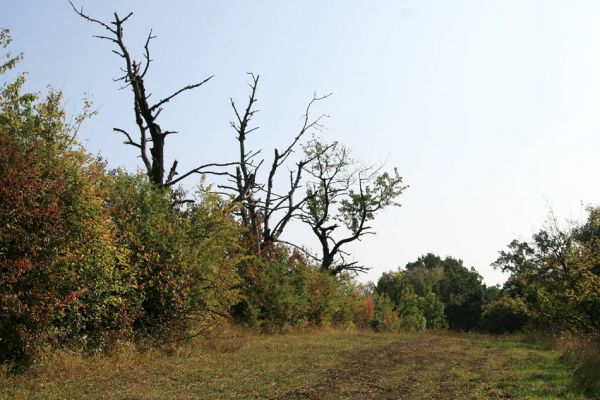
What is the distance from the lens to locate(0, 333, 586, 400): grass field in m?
10.1

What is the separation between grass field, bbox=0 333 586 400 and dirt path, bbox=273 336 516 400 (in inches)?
0.8

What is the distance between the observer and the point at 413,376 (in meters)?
12.8

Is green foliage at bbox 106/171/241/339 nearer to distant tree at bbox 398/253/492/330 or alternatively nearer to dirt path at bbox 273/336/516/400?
dirt path at bbox 273/336/516/400

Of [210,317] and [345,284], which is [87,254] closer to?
[210,317]

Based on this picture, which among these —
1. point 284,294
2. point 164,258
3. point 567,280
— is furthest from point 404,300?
point 164,258

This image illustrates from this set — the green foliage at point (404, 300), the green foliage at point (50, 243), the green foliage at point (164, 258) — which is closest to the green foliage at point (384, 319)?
the green foliage at point (404, 300)

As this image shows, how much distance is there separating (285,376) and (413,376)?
2.90 meters

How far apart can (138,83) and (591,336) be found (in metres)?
18.7

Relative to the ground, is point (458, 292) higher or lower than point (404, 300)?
higher

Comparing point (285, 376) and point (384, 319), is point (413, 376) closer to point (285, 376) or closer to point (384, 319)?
point (285, 376)

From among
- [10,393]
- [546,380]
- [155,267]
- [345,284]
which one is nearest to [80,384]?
[10,393]

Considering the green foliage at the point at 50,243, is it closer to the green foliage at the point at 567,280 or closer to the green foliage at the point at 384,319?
the green foliage at the point at 567,280

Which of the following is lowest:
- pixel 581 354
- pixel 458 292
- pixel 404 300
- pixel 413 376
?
pixel 413 376

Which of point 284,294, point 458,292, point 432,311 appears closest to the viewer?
point 284,294
